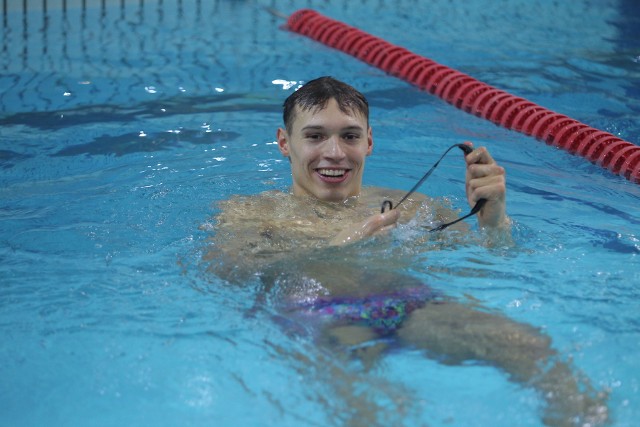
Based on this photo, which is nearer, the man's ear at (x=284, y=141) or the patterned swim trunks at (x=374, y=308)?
the patterned swim trunks at (x=374, y=308)

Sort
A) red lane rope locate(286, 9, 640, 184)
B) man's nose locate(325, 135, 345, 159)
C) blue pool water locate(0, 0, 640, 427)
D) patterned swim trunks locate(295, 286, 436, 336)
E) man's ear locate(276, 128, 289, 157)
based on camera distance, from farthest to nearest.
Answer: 1. red lane rope locate(286, 9, 640, 184)
2. man's ear locate(276, 128, 289, 157)
3. man's nose locate(325, 135, 345, 159)
4. patterned swim trunks locate(295, 286, 436, 336)
5. blue pool water locate(0, 0, 640, 427)

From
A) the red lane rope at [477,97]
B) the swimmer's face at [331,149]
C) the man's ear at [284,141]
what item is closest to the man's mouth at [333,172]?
the swimmer's face at [331,149]

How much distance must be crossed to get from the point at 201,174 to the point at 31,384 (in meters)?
2.28

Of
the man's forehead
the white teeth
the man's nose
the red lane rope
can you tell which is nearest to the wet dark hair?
the man's forehead

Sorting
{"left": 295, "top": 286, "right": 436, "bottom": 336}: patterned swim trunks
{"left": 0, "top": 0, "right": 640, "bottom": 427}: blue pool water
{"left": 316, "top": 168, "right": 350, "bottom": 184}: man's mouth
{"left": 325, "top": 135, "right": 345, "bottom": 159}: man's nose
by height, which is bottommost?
{"left": 0, "top": 0, "right": 640, "bottom": 427}: blue pool water

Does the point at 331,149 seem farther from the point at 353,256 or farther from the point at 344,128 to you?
the point at 353,256

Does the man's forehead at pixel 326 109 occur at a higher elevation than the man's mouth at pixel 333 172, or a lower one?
higher

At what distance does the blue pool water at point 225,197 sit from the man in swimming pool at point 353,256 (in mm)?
84

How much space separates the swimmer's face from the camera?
3.86 m

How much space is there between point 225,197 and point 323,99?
0.91 m

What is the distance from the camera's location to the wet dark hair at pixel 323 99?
3934mm

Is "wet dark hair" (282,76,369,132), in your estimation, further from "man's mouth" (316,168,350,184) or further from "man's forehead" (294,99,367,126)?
"man's mouth" (316,168,350,184)

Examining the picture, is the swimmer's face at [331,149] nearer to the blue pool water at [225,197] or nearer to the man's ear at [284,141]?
the man's ear at [284,141]

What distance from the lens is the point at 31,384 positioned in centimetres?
288
